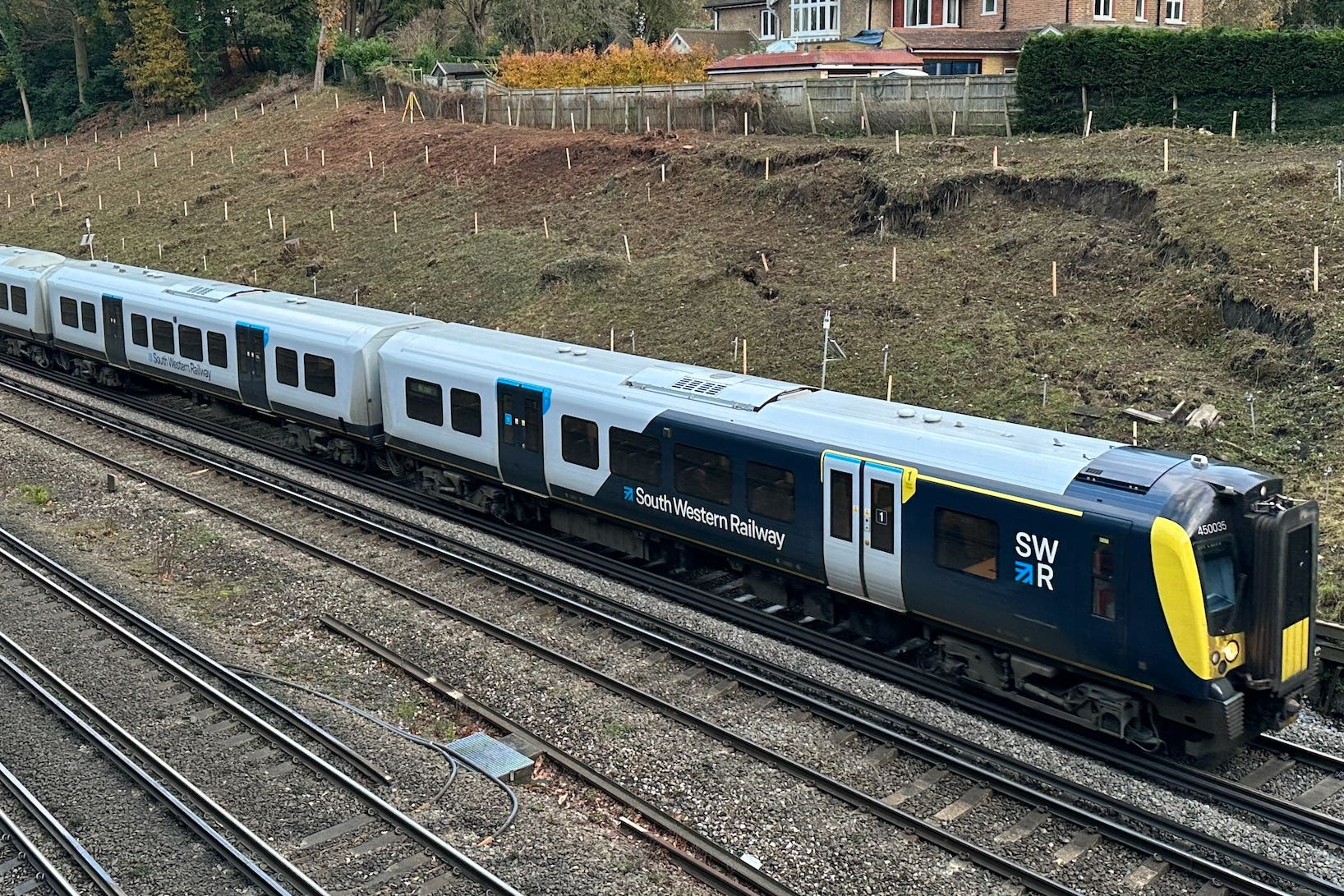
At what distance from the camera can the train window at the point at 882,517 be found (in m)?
13.6

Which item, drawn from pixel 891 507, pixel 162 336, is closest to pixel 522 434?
pixel 891 507

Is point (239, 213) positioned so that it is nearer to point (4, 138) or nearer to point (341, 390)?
point (341, 390)

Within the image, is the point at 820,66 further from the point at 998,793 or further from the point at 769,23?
the point at 998,793

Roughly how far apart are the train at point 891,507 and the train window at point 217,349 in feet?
4.73

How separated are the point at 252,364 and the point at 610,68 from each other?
28.6 m

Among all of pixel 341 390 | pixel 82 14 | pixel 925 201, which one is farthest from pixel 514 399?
pixel 82 14

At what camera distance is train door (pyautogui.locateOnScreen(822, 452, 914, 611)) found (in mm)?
13570

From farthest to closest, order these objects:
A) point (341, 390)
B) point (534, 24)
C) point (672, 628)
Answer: point (534, 24), point (341, 390), point (672, 628)

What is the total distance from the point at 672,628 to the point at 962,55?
1410 inches

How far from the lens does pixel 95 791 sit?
11.8 metres

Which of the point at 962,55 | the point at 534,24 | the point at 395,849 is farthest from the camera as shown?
the point at 534,24

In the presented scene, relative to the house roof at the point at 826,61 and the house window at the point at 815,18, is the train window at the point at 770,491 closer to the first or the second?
the house roof at the point at 826,61

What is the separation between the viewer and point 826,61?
132ft

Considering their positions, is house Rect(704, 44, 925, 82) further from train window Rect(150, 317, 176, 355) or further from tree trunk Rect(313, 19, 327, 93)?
tree trunk Rect(313, 19, 327, 93)
